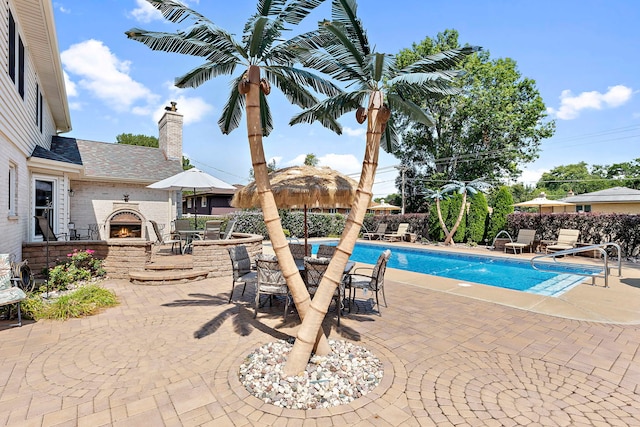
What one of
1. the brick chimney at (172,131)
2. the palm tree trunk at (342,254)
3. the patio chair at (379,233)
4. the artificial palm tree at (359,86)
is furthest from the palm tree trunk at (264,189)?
the patio chair at (379,233)

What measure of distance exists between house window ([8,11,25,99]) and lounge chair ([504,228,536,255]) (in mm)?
18274

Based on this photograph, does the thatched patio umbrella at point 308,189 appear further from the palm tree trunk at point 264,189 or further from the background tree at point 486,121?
the background tree at point 486,121

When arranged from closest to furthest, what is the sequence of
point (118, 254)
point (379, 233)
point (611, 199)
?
point (118, 254)
point (611, 199)
point (379, 233)

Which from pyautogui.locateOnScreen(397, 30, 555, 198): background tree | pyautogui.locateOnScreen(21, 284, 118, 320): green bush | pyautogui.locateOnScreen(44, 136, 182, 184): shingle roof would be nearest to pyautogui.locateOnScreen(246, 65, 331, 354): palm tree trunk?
pyautogui.locateOnScreen(21, 284, 118, 320): green bush

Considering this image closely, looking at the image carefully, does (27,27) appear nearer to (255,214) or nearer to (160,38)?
(160,38)

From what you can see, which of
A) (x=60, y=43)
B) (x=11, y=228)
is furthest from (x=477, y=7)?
(x=11, y=228)

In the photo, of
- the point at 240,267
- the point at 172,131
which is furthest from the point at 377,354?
the point at 172,131

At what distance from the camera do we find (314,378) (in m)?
3.36

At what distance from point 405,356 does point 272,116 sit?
4.90 meters

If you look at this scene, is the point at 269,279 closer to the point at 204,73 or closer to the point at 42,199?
the point at 204,73

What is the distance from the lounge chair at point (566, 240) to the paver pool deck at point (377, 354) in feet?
24.5

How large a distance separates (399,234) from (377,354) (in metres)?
17.1

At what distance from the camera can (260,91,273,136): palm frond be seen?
5.45 meters

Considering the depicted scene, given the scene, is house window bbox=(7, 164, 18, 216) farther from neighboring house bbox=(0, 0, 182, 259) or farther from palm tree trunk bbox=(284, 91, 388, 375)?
palm tree trunk bbox=(284, 91, 388, 375)
